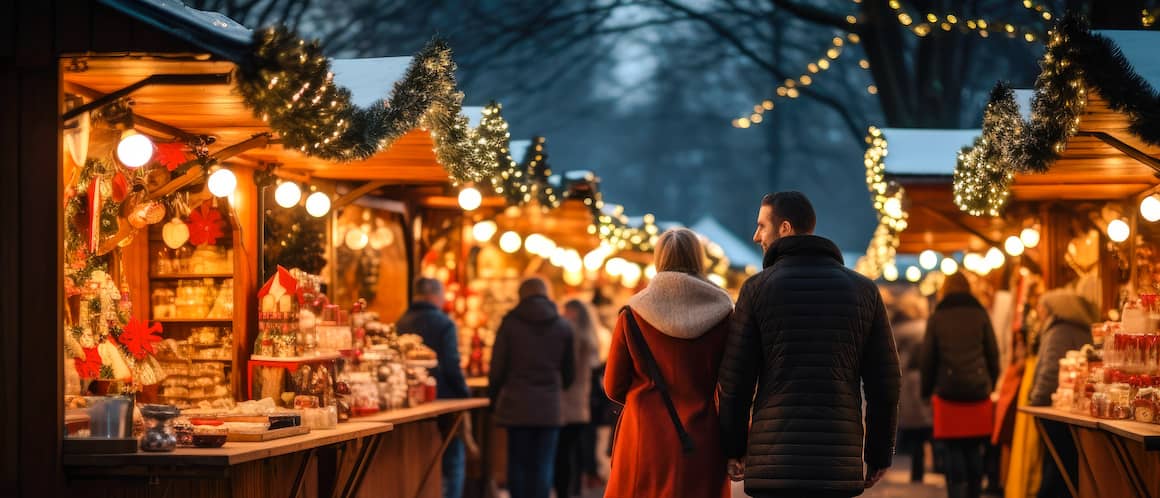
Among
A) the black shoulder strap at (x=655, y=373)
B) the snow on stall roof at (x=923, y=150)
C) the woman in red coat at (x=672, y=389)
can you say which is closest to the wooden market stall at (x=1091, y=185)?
the snow on stall roof at (x=923, y=150)

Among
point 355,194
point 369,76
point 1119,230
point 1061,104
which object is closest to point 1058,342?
point 1119,230

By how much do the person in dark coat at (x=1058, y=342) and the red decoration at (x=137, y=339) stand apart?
22.3 feet

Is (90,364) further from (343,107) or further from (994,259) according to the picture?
(994,259)

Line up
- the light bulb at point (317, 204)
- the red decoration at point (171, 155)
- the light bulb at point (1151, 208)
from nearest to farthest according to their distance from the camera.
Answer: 1. the red decoration at point (171, 155)
2. the light bulb at point (1151, 208)
3. the light bulb at point (317, 204)

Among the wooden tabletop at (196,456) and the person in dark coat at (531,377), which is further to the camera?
the person in dark coat at (531,377)

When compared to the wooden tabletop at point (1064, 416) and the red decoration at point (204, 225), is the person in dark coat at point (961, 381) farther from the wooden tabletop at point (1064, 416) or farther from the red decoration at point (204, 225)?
the red decoration at point (204, 225)

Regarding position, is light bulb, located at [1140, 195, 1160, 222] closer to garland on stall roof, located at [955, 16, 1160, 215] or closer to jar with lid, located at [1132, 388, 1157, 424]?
garland on stall roof, located at [955, 16, 1160, 215]

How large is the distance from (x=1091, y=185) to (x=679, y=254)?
6575mm

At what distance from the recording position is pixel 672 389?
757 centimetres

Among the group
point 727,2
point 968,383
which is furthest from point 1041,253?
point 727,2

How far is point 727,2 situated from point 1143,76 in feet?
64.5

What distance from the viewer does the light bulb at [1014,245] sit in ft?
52.5

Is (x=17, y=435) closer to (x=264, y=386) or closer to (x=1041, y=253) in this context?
(x=264, y=386)

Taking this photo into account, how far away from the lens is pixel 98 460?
7426 mm
